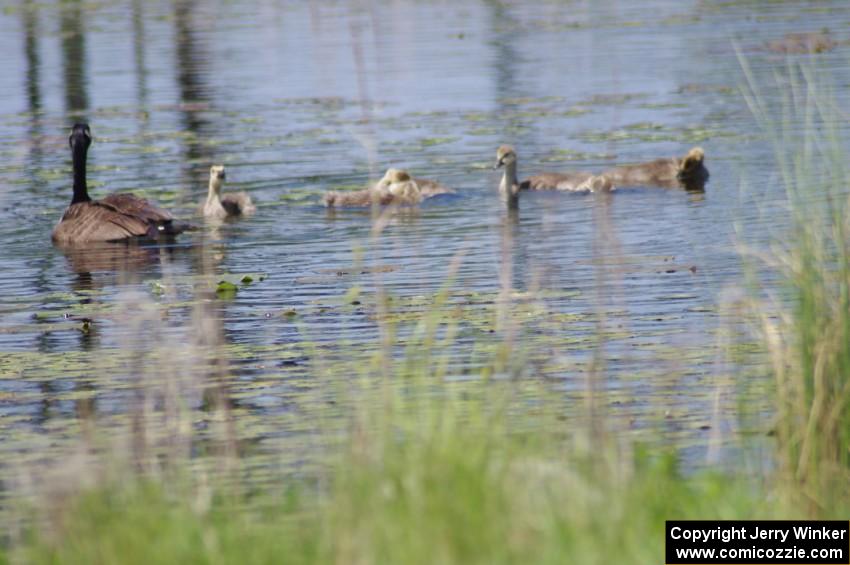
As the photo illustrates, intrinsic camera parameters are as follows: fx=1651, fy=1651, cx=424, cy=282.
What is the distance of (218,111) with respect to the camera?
87.0ft

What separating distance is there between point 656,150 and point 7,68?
63.9 ft

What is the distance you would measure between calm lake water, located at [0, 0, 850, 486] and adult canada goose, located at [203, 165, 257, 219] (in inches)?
8.4

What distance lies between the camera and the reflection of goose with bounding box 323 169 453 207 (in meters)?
17.8

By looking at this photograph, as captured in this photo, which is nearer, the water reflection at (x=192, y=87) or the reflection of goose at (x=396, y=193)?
the reflection of goose at (x=396, y=193)

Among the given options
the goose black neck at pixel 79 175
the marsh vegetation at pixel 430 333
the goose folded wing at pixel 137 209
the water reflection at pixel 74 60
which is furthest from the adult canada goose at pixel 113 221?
the water reflection at pixel 74 60

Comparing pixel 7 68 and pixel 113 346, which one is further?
pixel 7 68

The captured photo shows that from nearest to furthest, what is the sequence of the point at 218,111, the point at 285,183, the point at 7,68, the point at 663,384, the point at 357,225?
the point at 663,384, the point at 357,225, the point at 285,183, the point at 218,111, the point at 7,68

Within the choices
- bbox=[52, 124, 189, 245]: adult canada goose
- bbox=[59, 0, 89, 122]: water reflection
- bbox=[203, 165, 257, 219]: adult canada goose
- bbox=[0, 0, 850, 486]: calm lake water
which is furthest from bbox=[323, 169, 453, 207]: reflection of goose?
bbox=[59, 0, 89, 122]: water reflection

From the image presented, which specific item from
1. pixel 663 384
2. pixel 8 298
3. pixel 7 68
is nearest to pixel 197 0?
pixel 7 68

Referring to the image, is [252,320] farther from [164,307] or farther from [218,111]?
[218,111]

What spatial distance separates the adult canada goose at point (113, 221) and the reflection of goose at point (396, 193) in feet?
6.18

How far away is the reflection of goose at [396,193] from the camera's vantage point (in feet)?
58.4

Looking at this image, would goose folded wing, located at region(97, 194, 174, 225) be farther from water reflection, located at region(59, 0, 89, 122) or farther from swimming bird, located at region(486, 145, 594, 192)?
water reflection, located at region(59, 0, 89, 122)

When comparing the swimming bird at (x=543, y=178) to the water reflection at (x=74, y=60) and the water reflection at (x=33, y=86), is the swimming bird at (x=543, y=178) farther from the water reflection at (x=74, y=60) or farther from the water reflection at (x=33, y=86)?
the water reflection at (x=74, y=60)
